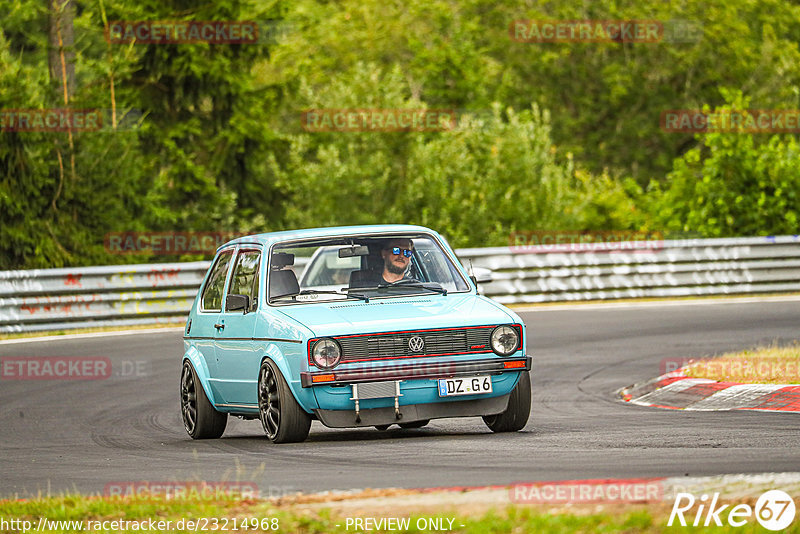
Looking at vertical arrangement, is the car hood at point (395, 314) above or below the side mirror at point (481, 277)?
below

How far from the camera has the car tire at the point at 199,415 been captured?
1116cm

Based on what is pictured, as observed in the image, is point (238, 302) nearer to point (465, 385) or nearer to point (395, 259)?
point (395, 259)

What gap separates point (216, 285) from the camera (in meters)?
11.7

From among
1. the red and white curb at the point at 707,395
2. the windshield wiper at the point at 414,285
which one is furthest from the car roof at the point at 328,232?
the red and white curb at the point at 707,395

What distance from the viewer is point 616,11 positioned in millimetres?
54219

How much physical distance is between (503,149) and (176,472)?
26.0 meters

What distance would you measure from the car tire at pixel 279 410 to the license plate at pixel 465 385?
1.00 m

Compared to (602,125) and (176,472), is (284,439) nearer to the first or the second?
(176,472)
